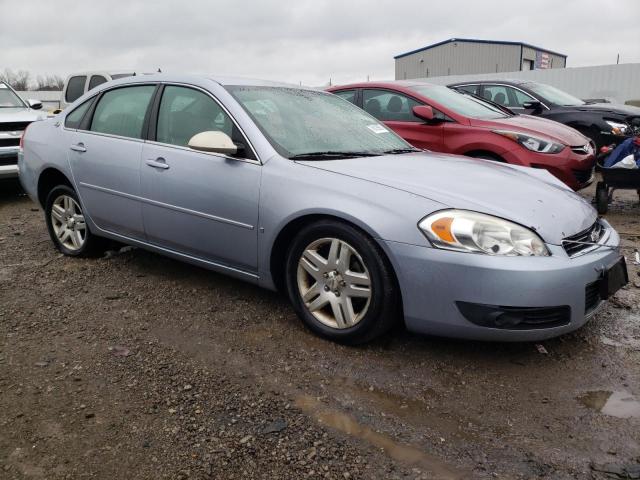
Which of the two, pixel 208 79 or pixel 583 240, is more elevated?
pixel 208 79

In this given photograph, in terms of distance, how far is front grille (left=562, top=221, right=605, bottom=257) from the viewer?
2.78m

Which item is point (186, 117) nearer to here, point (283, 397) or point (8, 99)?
point (283, 397)

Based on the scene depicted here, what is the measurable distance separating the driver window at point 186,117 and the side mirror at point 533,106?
21.0 ft

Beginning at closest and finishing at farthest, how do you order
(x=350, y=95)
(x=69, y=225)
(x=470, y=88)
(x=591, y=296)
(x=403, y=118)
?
(x=591, y=296) → (x=69, y=225) → (x=403, y=118) → (x=350, y=95) → (x=470, y=88)

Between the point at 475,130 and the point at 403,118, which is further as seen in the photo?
the point at 403,118

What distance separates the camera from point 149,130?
386 cm

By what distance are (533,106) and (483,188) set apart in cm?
645

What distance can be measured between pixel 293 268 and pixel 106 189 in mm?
1760

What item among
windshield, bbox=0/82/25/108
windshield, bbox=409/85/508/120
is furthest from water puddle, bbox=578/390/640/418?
windshield, bbox=0/82/25/108

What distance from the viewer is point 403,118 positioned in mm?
6426

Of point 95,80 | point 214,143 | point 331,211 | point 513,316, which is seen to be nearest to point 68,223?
point 214,143

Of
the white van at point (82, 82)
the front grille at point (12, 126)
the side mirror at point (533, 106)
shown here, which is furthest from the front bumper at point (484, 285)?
the white van at point (82, 82)

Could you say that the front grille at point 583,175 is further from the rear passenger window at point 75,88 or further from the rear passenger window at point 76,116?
the rear passenger window at point 75,88

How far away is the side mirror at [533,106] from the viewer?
28.1 ft
